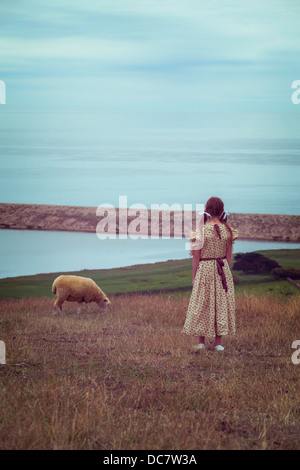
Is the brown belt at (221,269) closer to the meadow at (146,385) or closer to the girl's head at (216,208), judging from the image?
the girl's head at (216,208)

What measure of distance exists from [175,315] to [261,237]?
4420mm

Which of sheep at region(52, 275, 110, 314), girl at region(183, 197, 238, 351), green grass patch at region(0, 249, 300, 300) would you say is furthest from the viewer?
green grass patch at region(0, 249, 300, 300)

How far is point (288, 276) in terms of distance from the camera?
12031mm

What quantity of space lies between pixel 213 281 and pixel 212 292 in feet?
0.41

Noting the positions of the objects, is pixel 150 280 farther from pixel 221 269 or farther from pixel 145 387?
pixel 145 387

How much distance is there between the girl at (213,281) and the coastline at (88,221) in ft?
20.3

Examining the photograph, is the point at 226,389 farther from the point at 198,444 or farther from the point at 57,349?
the point at 57,349

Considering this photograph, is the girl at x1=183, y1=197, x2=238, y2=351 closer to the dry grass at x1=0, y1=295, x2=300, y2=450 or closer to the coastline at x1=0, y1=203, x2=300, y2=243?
the dry grass at x1=0, y1=295, x2=300, y2=450

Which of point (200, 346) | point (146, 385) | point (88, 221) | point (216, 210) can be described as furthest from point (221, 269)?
point (88, 221)

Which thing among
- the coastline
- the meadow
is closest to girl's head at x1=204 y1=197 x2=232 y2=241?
the meadow

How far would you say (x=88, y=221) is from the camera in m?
14.6

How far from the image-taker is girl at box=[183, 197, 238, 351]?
7.41 metres

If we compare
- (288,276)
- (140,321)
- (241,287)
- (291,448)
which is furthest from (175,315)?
(291,448)

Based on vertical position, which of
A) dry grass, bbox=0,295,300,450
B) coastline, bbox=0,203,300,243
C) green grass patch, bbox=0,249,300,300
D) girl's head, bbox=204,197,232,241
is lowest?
green grass patch, bbox=0,249,300,300
